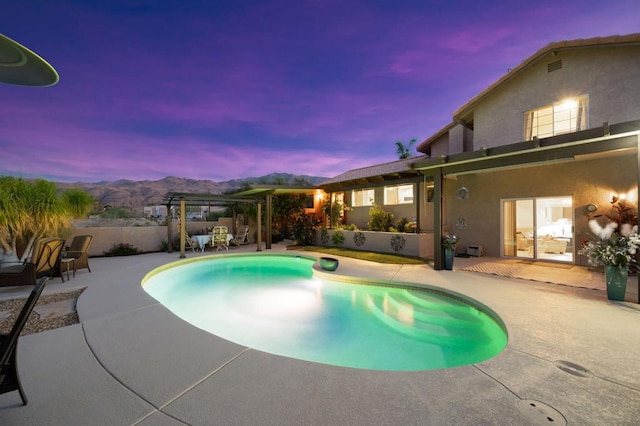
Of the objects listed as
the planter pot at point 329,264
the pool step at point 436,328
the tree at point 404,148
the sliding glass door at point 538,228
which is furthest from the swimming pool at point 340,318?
the tree at point 404,148

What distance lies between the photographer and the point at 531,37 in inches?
465

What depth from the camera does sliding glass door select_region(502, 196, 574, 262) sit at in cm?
934

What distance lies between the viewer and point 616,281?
527 centimetres

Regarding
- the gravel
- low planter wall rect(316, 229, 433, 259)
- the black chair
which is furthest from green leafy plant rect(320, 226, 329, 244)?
the black chair

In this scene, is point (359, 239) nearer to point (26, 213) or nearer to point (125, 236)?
point (125, 236)

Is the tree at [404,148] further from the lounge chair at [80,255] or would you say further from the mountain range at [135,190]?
the lounge chair at [80,255]

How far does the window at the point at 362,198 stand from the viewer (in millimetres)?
15473

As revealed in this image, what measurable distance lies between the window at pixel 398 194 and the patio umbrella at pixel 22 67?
13.5 m

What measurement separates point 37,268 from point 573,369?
10322 mm

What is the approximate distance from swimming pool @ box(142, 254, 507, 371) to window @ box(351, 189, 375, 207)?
7687 millimetres

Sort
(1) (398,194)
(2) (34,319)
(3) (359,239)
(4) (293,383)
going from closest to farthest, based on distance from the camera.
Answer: (4) (293,383)
(2) (34,319)
(3) (359,239)
(1) (398,194)

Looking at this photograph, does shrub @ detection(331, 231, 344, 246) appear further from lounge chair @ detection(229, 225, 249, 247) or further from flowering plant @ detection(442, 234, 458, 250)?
flowering plant @ detection(442, 234, 458, 250)

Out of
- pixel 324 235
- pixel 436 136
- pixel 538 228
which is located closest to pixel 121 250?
pixel 324 235

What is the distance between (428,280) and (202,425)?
642cm
